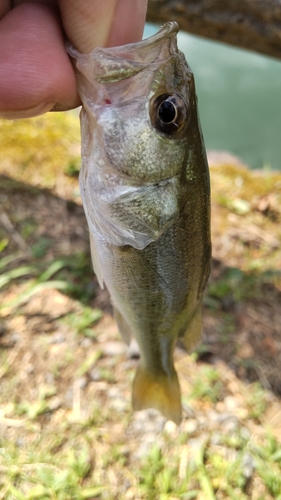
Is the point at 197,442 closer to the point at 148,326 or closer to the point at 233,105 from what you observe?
the point at 148,326

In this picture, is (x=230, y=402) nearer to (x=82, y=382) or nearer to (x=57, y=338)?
(x=82, y=382)

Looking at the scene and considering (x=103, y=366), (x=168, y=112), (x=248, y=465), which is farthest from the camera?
(x=103, y=366)

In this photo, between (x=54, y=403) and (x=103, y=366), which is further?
(x=103, y=366)

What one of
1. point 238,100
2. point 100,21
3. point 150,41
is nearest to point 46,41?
point 100,21

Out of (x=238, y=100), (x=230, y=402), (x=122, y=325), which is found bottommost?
(x=238, y=100)

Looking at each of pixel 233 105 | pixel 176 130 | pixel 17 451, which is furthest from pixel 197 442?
pixel 233 105

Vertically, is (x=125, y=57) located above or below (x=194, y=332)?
above

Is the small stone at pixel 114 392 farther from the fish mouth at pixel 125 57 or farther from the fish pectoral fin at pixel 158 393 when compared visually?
the fish mouth at pixel 125 57

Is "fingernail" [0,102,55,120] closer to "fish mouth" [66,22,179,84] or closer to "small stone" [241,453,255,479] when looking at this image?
"fish mouth" [66,22,179,84]

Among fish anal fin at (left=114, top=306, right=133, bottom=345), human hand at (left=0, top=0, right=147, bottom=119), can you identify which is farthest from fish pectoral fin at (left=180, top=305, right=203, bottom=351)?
human hand at (left=0, top=0, right=147, bottom=119)
